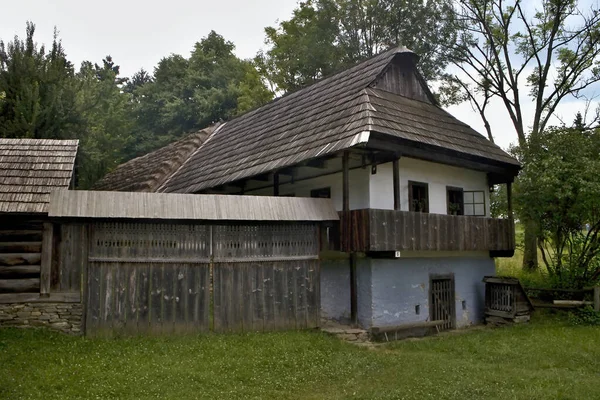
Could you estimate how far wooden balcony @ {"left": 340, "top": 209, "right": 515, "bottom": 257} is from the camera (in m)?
9.89

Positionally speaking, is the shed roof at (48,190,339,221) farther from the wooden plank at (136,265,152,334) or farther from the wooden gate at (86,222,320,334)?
the wooden plank at (136,265,152,334)

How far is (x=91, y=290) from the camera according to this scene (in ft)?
27.4

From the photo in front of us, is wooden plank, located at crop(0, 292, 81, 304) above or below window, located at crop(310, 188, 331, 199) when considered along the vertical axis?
below

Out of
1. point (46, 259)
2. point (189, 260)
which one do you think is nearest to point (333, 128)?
point (189, 260)

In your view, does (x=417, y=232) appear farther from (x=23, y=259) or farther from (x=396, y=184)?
(x=23, y=259)

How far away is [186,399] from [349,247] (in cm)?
507

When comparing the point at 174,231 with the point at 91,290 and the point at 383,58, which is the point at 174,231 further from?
the point at 383,58

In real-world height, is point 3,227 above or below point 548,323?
above

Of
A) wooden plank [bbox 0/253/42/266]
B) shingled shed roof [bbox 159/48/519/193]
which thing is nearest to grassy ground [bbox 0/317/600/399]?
wooden plank [bbox 0/253/42/266]

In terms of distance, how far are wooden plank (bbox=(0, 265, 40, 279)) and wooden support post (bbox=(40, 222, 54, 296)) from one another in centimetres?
19

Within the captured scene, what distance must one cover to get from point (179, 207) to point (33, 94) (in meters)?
9.53

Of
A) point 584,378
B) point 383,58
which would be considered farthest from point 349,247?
point 383,58

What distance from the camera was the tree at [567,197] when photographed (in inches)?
511

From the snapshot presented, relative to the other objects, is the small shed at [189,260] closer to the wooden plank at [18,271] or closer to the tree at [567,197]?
the wooden plank at [18,271]
